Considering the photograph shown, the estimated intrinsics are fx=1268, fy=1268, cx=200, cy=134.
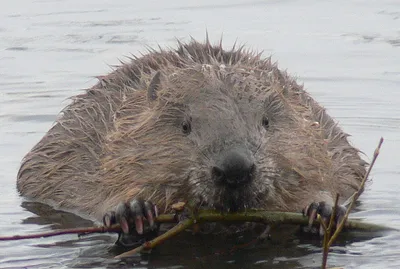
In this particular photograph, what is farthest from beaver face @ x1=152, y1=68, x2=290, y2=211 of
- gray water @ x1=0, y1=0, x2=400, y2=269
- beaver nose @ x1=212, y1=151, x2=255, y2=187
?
gray water @ x1=0, y1=0, x2=400, y2=269

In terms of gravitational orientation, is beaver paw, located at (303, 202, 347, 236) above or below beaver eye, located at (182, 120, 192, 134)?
below

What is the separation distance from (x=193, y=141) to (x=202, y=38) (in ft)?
19.3

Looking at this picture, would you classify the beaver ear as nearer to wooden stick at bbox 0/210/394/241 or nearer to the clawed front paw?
wooden stick at bbox 0/210/394/241

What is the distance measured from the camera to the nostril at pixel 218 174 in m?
5.04

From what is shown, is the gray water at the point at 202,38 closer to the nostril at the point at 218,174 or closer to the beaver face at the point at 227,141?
the beaver face at the point at 227,141

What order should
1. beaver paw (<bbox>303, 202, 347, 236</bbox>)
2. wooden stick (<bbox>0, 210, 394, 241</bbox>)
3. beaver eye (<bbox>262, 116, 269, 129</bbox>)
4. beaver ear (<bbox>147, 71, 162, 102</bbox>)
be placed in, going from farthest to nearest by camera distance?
beaver ear (<bbox>147, 71, 162, 102</bbox>), beaver eye (<bbox>262, 116, 269, 129</bbox>), beaver paw (<bbox>303, 202, 347, 236</bbox>), wooden stick (<bbox>0, 210, 394, 241</bbox>)

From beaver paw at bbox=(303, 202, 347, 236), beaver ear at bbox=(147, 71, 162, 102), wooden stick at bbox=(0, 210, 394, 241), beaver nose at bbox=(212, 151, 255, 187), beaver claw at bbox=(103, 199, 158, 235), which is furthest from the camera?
beaver ear at bbox=(147, 71, 162, 102)

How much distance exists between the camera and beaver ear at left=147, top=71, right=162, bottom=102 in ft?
19.8

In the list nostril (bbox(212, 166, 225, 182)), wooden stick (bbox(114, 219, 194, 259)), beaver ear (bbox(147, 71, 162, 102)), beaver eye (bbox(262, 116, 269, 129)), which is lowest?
wooden stick (bbox(114, 219, 194, 259))

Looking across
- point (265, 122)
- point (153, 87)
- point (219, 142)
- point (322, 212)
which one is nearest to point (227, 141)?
point (219, 142)

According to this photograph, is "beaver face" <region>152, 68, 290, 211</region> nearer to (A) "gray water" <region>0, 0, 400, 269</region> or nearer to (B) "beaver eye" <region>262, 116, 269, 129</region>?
(B) "beaver eye" <region>262, 116, 269, 129</region>

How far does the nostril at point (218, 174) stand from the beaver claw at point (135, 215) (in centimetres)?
44

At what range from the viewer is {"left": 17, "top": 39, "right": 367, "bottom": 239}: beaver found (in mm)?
5266

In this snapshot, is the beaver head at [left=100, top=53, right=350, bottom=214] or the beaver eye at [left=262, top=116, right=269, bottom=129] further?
the beaver eye at [left=262, top=116, right=269, bottom=129]
